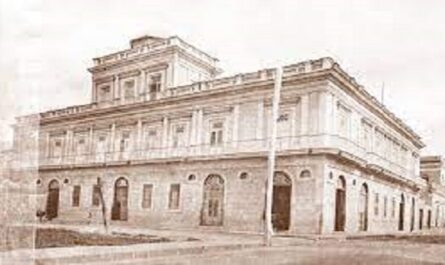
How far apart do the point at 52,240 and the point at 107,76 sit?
211 centimetres

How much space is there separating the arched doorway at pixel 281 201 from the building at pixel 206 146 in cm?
2

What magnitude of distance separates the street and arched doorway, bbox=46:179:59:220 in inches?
98.1

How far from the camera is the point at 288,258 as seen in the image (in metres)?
6.96

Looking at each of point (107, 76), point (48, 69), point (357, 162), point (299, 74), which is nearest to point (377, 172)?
point (357, 162)

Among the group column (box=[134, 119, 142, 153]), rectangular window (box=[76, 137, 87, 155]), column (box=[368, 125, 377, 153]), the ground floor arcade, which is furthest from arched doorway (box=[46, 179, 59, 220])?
column (box=[368, 125, 377, 153])

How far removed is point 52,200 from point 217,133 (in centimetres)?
268

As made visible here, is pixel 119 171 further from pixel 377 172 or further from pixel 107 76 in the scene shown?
pixel 377 172

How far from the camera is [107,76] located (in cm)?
766

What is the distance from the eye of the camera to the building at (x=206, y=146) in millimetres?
8359

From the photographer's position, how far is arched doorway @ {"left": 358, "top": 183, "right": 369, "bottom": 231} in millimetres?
13266

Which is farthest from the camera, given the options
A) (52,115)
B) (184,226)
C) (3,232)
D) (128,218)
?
(184,226)

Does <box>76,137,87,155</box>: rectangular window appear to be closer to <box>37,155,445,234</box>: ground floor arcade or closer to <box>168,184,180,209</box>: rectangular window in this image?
<box>37,155,445,234</box>: ground floor arcade

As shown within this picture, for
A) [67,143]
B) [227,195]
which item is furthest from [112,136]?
[227,195]

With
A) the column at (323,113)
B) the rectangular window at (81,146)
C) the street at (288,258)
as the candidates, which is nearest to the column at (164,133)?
the rectangular window at (81,146)
